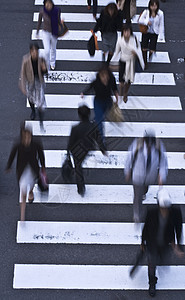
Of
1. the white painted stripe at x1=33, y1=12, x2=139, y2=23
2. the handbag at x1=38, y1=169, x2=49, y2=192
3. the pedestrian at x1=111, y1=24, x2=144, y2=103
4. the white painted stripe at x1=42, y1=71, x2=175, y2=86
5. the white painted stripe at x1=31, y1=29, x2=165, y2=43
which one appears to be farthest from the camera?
the white painted stripe at x1=33, y1=12, x2=139, y2=23

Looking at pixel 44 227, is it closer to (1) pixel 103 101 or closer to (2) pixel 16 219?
(2) pixel 16 219

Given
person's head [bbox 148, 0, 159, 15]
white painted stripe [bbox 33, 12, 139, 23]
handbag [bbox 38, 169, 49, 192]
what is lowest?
handbag [bbox 38, 169, 49, 192]

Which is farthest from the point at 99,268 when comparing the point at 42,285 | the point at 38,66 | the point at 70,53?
the point at 70,53

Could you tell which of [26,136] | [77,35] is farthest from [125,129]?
[77,35]

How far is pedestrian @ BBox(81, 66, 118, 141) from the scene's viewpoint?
10.0 metres

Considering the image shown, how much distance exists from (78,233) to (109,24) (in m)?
4.86

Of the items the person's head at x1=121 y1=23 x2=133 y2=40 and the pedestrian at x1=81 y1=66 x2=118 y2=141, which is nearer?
the pedestrian at x1=81 y1=66 x2=118 y2=141

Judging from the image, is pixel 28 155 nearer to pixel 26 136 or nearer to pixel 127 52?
pixel 26 136

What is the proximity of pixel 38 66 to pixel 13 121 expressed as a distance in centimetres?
171

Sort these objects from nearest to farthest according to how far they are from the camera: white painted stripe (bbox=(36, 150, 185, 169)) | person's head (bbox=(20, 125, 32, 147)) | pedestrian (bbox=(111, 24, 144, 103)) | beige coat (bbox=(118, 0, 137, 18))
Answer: person's head (bbox=(20, 125, 32, 147)) → white painted stripe (bbox=(36, 150, 185, 169)) → pedestrian (bbox=(111, 24, 144, 103)) → beige coat (bbox=(118, 0, 137, 18))

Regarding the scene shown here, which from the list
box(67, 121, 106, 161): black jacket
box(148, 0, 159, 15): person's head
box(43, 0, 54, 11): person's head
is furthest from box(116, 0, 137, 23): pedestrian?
box(67, 121, 106, 161): black jacket

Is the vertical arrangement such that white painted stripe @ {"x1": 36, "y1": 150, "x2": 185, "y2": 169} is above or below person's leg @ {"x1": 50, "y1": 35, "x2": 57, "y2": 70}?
below

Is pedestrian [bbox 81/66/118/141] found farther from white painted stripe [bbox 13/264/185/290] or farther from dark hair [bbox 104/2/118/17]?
white painted stripe [bbox 13/264/185/290]

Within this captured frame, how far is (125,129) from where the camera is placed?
11.5 metres
